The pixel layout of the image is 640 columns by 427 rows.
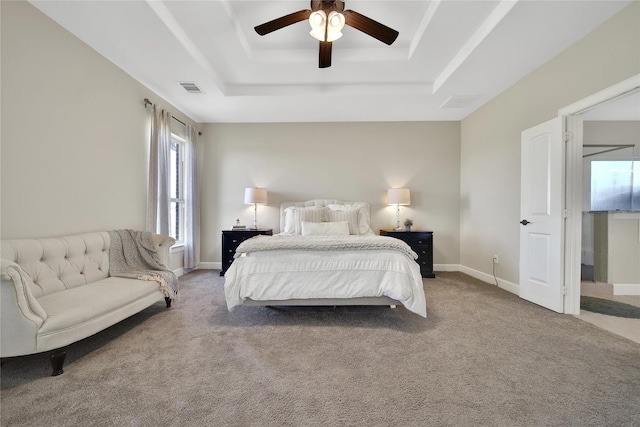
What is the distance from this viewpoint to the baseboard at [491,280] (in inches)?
132

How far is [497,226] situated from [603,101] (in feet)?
6.08

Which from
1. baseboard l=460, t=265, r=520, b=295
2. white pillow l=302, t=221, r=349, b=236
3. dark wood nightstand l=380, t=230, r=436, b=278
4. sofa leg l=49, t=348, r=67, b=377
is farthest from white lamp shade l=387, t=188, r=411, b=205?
sofa leg l=49, t=348, r=67, b=377

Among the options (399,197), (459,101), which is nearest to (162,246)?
(399,197)

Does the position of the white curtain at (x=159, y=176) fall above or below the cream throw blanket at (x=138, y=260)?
above

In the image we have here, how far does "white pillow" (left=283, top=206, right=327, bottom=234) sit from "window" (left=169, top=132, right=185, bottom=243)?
1784 mm

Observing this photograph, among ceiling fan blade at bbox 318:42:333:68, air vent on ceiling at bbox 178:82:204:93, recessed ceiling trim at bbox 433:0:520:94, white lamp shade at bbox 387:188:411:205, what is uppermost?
recessed ceiling trim at bbox 433:0:520:94

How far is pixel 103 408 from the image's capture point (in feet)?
4.42

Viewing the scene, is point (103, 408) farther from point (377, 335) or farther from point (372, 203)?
point (372, 203)

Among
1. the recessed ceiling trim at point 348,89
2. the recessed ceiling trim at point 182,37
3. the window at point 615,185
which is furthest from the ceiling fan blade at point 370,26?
the window at point 615,185

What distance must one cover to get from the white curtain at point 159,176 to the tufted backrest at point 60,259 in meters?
0.85

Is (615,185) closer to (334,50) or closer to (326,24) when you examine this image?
(334,50)

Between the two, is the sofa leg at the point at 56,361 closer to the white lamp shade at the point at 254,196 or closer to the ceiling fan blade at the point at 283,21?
the ceiling fan blade at the point at 283,21

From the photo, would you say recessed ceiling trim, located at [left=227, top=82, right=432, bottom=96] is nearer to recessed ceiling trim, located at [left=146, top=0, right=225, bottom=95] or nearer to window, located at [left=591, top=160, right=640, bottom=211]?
recessed ceiling trim, located at [left=146, top=0, right=225, bottom=95]

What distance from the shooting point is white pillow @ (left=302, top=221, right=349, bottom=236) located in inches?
145
